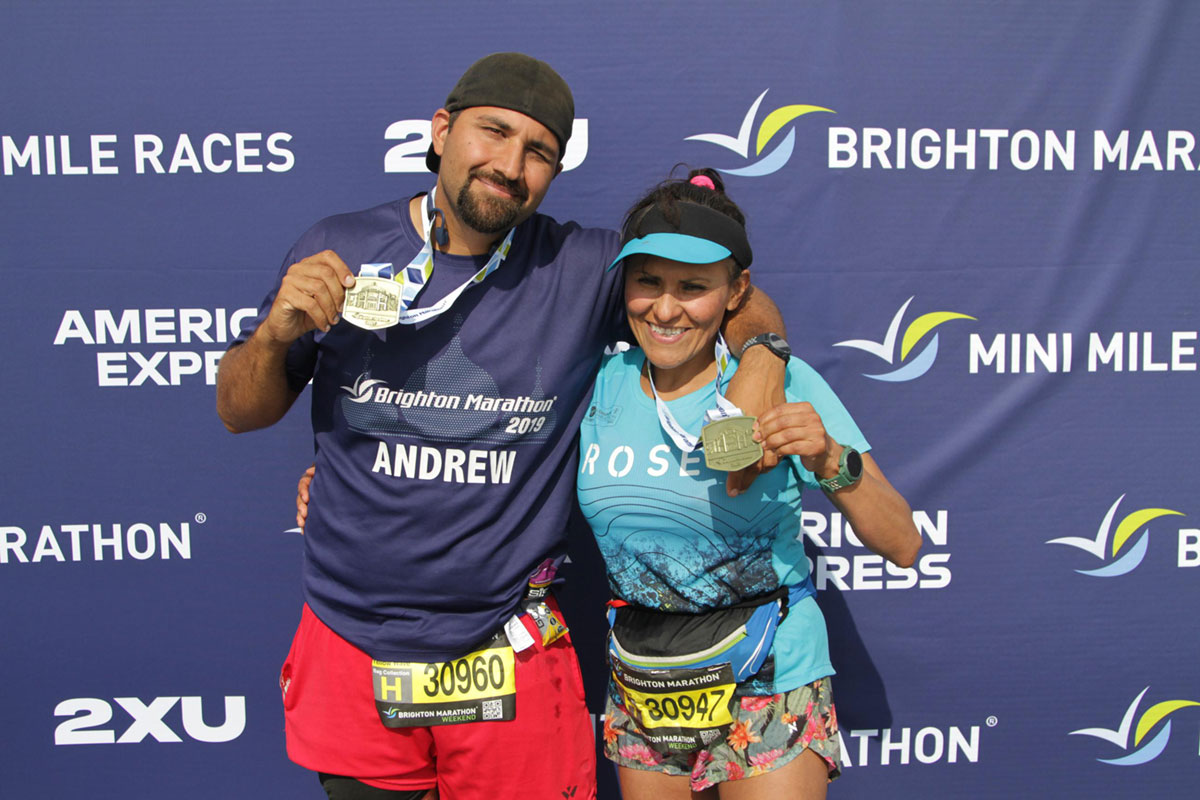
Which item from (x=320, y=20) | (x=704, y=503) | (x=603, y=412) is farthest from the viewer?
(x=320, y=20)

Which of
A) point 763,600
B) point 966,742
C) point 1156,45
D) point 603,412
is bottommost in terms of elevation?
point 966,742

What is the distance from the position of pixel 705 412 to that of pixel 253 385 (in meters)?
0.89

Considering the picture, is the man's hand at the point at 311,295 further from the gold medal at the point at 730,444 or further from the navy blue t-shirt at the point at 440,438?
the gold medal at the point at 730,444

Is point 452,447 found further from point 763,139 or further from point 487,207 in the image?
point 763,139

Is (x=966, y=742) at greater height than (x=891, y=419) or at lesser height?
lesser

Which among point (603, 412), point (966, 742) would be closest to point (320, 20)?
Result: point (603, 412)

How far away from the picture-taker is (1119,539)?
2537mm

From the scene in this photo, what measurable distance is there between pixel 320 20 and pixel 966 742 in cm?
285

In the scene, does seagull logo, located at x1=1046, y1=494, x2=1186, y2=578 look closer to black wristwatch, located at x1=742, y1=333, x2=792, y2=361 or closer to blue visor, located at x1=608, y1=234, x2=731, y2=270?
black wristwatch, located at x1=742, y1=333, x2=792, y2=361

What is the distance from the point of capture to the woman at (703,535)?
1.62 metres

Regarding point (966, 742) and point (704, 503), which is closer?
point (704, 503)

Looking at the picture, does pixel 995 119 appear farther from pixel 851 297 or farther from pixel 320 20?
pixel 320 20

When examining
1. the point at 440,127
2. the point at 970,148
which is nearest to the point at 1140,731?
the point at 970,148

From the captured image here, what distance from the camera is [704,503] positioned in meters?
1.61
